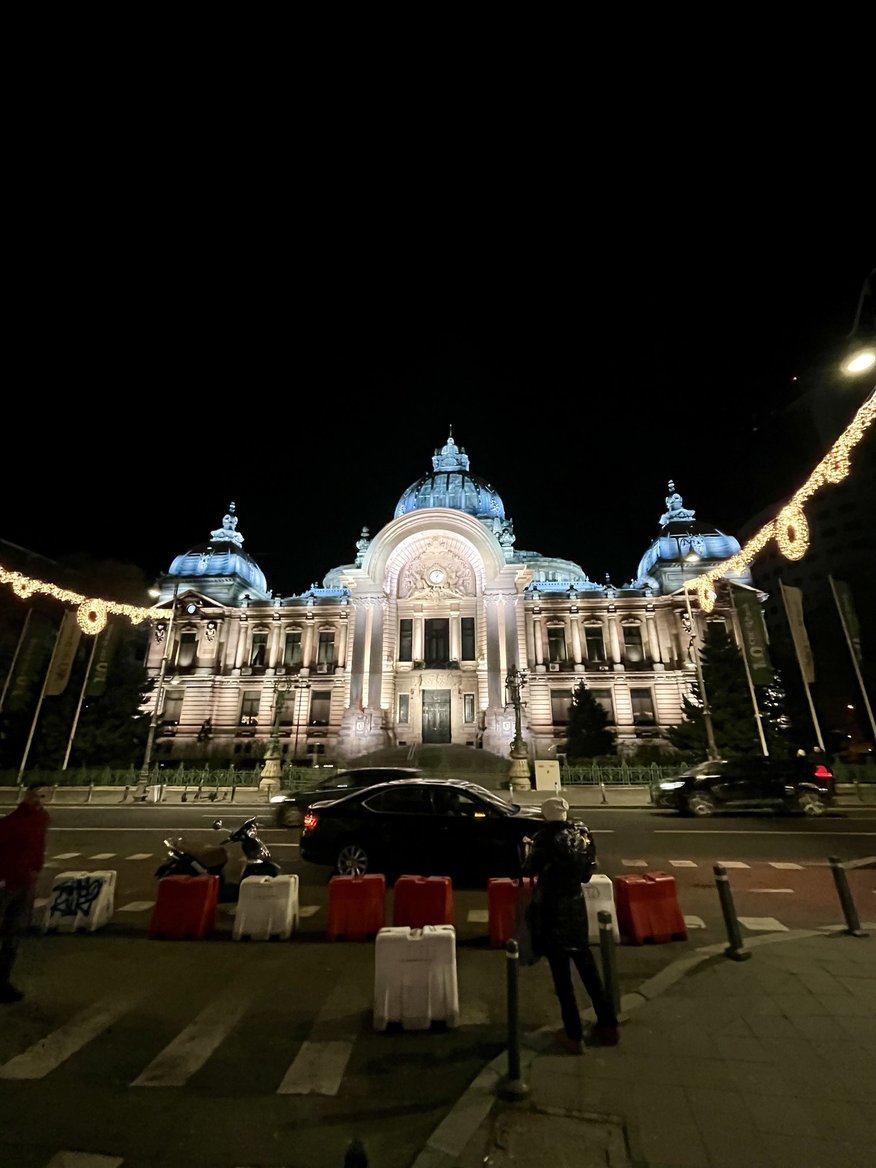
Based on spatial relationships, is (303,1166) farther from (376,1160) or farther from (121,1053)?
(121,1053)

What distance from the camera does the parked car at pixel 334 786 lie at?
1414cm

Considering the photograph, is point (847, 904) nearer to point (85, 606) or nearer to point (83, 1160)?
point (83, 1160)

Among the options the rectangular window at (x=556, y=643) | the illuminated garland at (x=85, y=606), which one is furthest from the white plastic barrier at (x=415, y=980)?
the rectangular window at (x=556, y=643)

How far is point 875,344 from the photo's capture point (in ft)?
33.3

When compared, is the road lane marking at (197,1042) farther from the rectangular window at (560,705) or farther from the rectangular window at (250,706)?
the rectangular window at (250,706)

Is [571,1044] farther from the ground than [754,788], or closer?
closer

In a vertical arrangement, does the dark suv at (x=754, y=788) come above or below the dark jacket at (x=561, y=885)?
above

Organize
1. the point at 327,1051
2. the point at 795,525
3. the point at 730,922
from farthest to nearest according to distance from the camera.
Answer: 1. the point at 795,525
2. the point at 730,922
3. the point at 327,1051

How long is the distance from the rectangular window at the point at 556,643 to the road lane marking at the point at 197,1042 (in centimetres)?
4279

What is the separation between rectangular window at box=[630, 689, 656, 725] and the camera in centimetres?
4350

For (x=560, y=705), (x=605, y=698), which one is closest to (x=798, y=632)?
(x=605, y=698)

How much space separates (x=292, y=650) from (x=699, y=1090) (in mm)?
47383

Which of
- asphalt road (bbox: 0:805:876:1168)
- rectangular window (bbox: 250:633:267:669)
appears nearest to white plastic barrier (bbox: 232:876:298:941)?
asphalt road (bbox: 0:805:876:1168)

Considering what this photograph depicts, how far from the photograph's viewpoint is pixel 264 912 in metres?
7.22
